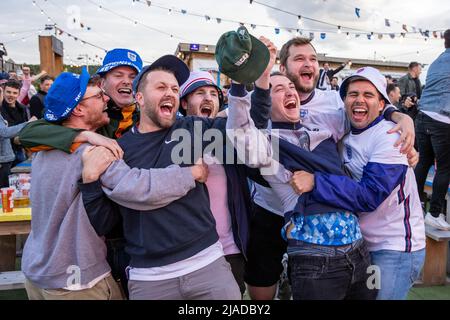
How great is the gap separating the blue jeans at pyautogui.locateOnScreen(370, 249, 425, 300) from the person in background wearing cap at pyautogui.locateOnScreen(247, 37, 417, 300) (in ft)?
2.04

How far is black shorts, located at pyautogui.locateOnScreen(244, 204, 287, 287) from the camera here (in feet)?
8.00

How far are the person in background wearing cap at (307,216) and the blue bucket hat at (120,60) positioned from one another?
46.7 inches

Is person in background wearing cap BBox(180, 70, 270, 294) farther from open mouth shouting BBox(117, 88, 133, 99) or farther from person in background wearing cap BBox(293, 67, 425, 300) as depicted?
open mouth shouting BBox(117, 88, 133, 99)

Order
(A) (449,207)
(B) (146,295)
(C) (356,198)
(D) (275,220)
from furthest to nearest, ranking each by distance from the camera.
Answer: (A) (449,207)
(D) (275,220)
(C) (356,198)
(B) (146,295)

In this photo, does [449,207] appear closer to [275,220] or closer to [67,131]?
[275,220]

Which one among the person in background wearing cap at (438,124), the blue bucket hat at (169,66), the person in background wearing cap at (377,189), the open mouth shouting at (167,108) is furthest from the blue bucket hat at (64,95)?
the person in background wearing cap at (438,124)

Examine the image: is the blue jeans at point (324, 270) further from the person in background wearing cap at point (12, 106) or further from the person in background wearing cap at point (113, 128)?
the person in background wearing cap at point (12, 106)

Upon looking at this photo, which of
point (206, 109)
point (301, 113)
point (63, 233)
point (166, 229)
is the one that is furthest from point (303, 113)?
point (63, 233)

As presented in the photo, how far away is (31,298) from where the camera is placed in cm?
195

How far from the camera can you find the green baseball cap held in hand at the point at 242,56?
151cm

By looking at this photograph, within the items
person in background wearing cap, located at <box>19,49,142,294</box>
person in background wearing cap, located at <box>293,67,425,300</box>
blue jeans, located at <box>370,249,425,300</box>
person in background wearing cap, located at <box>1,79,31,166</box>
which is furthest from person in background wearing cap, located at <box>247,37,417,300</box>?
person in background wearing cap, located at <box>1,79,31,166</box>

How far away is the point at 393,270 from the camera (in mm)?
1966
